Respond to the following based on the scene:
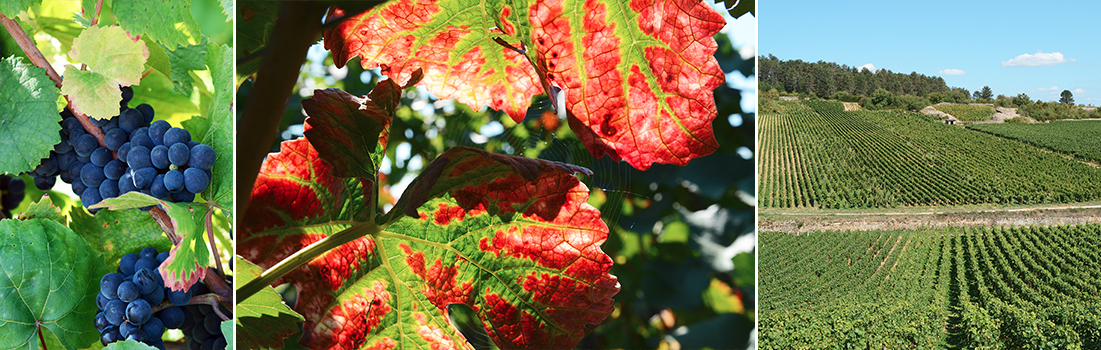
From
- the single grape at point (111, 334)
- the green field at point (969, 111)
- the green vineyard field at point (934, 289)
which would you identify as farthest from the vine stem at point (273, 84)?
the green field at point (969, 111)

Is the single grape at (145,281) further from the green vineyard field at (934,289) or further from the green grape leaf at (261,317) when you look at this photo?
the green vineyard field at (934,289)

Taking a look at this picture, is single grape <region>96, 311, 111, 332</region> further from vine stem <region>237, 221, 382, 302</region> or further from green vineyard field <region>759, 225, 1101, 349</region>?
green vineyard field <region>759, 225, 1101, 349</region>

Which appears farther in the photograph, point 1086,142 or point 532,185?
point 1086,142

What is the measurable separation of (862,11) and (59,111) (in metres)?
25.0

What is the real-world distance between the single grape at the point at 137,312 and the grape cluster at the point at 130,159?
1.8 inches

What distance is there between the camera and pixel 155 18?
0.79ft

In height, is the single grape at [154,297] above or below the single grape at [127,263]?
below

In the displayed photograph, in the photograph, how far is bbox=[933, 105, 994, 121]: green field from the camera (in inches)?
682

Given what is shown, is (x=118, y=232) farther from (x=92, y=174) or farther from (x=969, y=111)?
(x=969, y=111)

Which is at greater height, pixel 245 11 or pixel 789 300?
pixel 245 11

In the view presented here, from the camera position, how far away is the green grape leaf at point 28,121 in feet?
0.82

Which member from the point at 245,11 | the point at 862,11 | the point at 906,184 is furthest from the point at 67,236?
the point at 862,11

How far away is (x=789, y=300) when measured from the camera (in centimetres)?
1139

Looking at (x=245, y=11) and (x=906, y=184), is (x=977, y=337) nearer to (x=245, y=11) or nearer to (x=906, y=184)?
(x=906, y=184)
